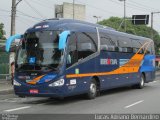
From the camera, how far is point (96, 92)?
19047 mm

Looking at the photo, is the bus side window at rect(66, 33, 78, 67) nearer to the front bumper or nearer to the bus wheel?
the front bumper

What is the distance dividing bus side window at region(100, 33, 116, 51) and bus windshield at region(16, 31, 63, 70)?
3.93m

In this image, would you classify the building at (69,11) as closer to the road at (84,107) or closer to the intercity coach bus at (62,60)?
the intercity coach bus at (62,60)

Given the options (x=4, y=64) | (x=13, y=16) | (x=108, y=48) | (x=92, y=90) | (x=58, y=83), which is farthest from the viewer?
(x=4, y=64)

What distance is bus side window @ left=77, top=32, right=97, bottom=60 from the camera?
56.9ft

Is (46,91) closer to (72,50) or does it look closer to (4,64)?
(72,50)

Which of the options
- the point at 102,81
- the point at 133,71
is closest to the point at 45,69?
the point at 102,81

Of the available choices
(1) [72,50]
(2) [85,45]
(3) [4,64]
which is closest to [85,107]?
(1) [72,50]

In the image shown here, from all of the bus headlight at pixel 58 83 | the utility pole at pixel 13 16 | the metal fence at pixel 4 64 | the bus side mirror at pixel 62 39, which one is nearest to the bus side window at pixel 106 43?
the bus side mirror at pixel 62 39

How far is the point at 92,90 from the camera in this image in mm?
18453

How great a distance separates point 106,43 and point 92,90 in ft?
9.44

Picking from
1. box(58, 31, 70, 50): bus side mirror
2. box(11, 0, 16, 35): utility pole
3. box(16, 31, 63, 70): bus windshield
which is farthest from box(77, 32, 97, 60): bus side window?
box(11, 0, 16, 35): utility pole

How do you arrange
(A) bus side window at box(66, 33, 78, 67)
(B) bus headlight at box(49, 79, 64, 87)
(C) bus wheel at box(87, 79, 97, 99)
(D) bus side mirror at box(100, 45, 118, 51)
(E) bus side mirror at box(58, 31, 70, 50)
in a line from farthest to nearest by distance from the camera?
(D) bus side mirror at box(100, 45, 118, 51), (C) bus wheel at box(87, 79, 97, 99), (A) bus side window at box(66, 33, 78, 67), (B) bus headlight at box(49, 79, 64, 87), (E) bus side mirror at box(58, 31, 70, 50)

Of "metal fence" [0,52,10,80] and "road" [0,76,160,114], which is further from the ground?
"metal fence" [0,52,10,80]
